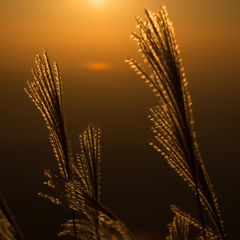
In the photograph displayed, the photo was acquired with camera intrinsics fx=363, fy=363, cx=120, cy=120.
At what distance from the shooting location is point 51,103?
1359mm

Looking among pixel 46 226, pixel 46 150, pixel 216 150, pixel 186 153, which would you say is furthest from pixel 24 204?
pixel 186 153

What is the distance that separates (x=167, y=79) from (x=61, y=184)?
0.47m

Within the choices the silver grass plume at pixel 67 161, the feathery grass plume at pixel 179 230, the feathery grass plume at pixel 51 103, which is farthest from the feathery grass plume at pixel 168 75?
the feathery grass plume at pixel 179 230

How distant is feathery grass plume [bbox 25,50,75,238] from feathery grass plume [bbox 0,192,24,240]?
0.58m

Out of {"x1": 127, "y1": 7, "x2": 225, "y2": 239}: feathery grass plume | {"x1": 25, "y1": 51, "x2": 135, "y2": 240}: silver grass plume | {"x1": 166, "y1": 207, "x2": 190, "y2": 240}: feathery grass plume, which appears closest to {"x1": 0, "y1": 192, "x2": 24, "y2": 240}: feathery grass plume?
{"x1": 25, "y1": 51, "x2": 135, "y2": 240}: silver grass plume

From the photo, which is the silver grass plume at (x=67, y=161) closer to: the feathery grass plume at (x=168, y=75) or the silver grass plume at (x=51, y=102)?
the silver grass plume at (x=51, y=102)

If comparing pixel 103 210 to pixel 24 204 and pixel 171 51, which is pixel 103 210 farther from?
pixel 24 204

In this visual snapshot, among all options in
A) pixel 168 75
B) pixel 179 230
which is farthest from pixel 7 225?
pixel 179 230

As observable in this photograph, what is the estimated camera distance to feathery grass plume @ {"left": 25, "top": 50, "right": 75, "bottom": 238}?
136 cm

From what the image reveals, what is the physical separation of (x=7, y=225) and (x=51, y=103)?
63cm

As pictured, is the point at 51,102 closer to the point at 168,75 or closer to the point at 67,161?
the point at 67,161

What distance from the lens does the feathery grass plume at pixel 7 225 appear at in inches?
31.7

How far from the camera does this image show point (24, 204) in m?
7.50

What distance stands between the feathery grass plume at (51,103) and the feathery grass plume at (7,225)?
0.58m
